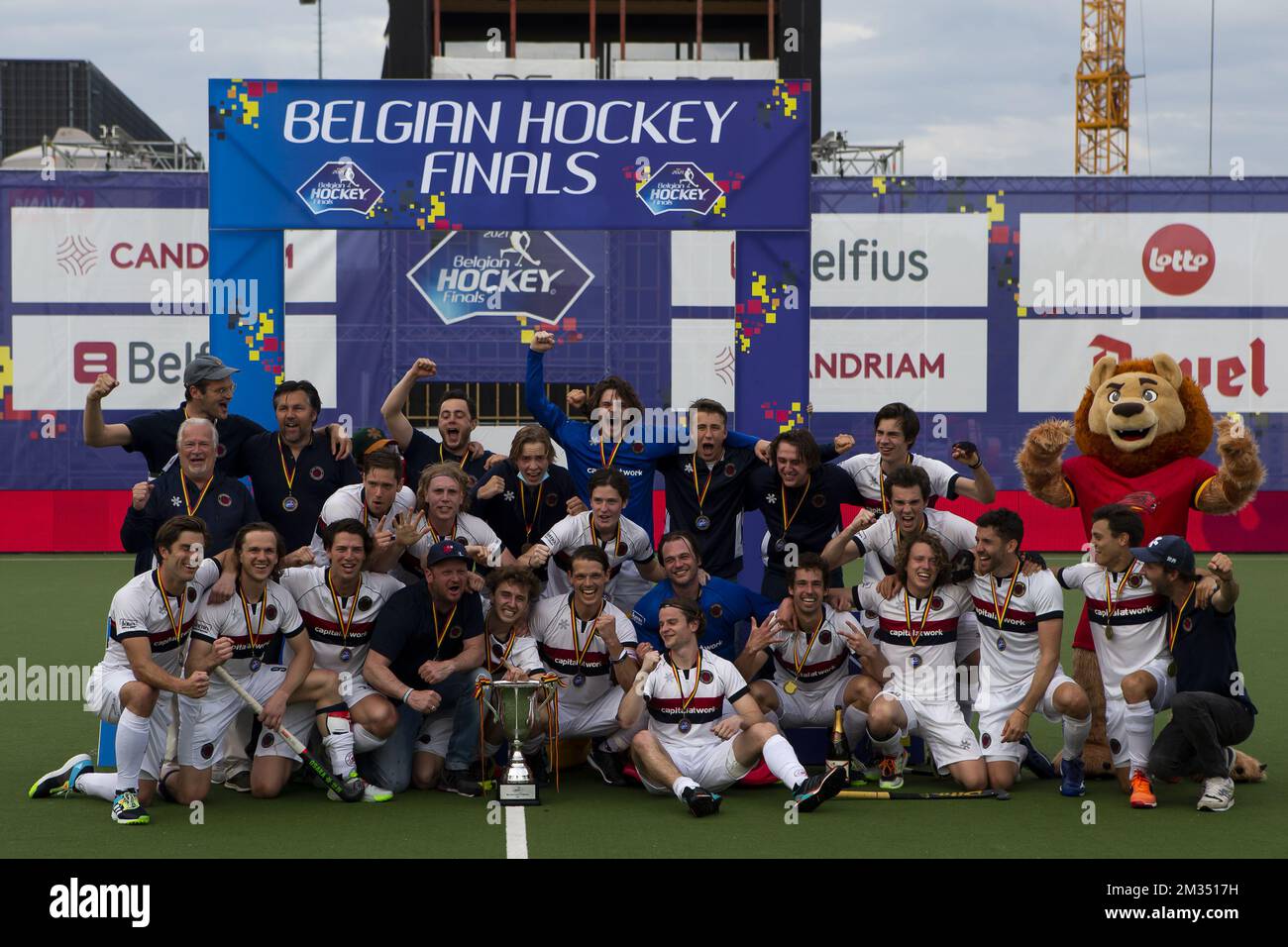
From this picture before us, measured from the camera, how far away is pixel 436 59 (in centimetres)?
3095

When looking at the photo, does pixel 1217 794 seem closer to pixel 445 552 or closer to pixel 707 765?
pixel 707 765

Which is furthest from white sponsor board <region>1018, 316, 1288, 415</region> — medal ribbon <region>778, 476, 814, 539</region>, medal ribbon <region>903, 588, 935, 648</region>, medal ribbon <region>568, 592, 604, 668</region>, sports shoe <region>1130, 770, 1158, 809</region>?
medal ribbon <region>568, 592, 604, 668</region>

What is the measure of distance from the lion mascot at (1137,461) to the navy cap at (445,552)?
2.93 meters

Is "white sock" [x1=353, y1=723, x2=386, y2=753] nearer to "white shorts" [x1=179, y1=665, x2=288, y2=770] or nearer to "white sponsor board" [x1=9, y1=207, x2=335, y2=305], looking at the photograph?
"white shorts" [x1=179, y1=665, x2=288, y2=770]

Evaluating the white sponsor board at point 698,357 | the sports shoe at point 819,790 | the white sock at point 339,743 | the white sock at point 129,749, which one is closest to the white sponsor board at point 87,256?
the white sponsor board at point 698,357

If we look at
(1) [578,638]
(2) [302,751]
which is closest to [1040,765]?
(1) [578,638]

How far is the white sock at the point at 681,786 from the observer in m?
6.43

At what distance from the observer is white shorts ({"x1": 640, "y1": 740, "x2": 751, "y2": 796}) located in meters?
6.74

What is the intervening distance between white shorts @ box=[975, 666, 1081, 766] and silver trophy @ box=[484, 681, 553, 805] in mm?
2039

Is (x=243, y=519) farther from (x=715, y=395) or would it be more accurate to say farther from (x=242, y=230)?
(x=715, y=395)

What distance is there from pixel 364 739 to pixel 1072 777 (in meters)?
3.24

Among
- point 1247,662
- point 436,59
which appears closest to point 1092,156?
point 436,59

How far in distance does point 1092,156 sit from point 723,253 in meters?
37.8

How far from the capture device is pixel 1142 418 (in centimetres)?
770
